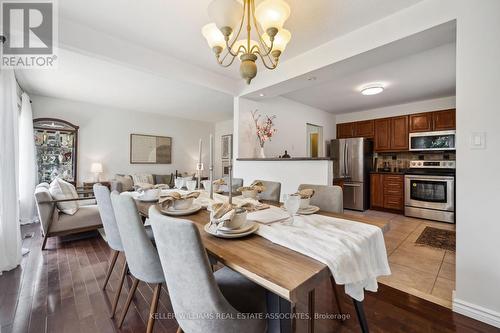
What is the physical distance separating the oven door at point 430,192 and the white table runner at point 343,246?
3.90 metres

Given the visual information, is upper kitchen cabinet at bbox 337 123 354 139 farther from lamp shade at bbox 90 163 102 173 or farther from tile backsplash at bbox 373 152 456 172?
lamp shade at bbox 90 163 102 173

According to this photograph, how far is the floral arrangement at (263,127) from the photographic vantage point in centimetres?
373

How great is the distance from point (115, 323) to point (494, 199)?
8.90 ft

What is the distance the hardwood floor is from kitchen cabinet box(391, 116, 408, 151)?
12.1 ft

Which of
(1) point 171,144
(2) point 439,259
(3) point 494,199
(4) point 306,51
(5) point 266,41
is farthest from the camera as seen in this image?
(1) point 171,144

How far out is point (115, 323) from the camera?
4.85 ft

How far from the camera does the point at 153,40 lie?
2434mm

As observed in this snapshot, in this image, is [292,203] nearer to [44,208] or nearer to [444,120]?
[44,208]

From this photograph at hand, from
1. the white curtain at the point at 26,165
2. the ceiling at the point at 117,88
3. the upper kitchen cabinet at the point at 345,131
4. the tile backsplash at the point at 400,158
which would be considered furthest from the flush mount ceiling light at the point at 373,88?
the white curtain at the point at 26,165

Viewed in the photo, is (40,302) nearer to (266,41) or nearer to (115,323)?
(115,323)

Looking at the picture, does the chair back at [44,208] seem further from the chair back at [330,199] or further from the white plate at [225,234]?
the chair back at [330,199]

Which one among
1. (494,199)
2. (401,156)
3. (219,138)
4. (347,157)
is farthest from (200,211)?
(219,138)

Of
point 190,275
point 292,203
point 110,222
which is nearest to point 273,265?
point 190,275

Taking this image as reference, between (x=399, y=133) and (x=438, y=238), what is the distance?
94.5 inches
